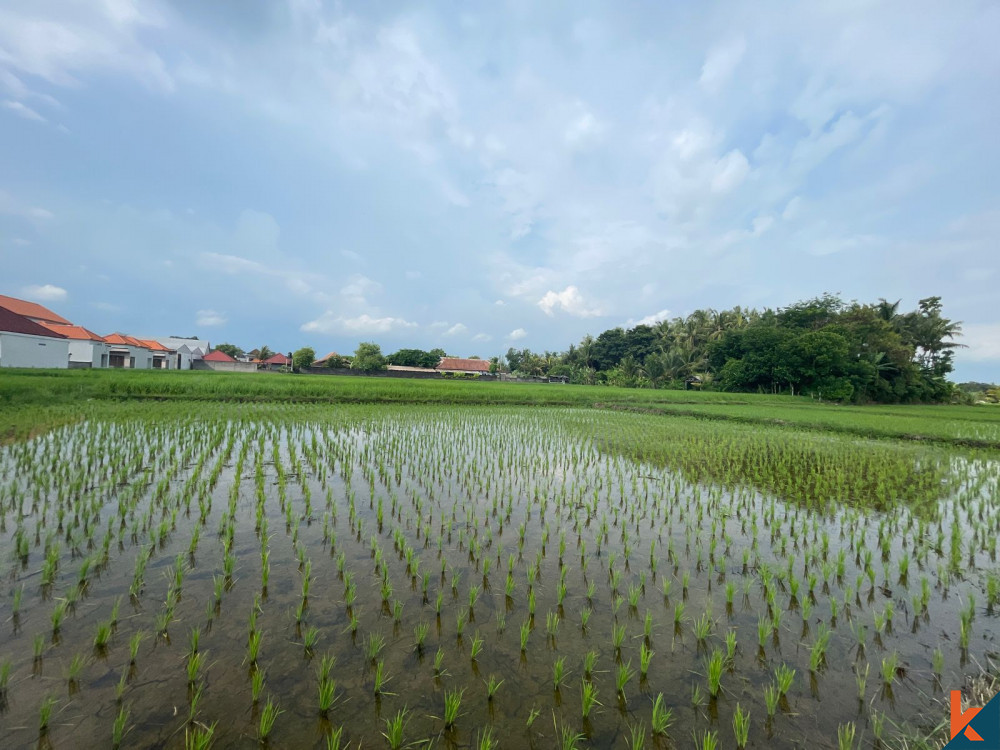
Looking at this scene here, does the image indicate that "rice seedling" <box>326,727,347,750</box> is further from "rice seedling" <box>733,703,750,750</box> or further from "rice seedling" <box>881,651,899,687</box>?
"rice seedling" <box>881,651,899,687</box>

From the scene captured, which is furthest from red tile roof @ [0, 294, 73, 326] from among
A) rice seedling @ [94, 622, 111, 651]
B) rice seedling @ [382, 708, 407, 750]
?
rice seedling @ [382, 708, 407, 750]

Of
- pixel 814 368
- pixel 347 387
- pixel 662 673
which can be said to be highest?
pixel 814 368

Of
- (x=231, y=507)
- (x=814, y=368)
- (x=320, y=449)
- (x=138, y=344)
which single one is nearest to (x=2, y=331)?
(x=138, y=344)

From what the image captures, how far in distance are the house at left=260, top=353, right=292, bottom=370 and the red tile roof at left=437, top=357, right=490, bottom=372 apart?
21532 millimetres

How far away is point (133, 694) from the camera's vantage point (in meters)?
2.04

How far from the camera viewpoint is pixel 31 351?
25.2 metres

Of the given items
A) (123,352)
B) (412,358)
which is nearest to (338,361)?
(412,358)

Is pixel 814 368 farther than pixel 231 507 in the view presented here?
Yes

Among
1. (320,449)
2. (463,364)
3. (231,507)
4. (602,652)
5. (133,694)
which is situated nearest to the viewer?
(133,694)

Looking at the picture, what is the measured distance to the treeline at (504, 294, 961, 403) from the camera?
3016 cm

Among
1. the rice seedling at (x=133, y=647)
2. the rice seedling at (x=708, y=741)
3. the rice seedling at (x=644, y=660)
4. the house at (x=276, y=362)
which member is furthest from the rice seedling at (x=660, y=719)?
the house at (x=276, y=362)

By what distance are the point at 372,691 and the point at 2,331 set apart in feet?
114

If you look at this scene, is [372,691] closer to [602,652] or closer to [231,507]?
[602,652]

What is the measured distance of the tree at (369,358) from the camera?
48.6m
